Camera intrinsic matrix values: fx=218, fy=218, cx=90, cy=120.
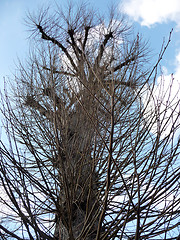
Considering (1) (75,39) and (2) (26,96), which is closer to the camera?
(2) (26,96)

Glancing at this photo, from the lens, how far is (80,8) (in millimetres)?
4316

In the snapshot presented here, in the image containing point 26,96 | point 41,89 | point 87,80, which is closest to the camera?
point 87,80

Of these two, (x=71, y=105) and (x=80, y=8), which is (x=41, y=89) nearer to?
(x=71, y=105)

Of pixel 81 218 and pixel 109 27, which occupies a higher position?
pixel 109 27

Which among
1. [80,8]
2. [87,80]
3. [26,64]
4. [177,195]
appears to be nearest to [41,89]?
[87,80]

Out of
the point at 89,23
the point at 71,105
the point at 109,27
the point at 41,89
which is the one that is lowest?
the point at 71,105

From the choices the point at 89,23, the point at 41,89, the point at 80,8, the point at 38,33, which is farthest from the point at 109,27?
Result: the point at 41,89

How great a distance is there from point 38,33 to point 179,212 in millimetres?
4395

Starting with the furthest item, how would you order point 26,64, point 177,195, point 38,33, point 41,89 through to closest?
1. point 38,33
2. point 26,64
3. point 41,89
4. point 177,195

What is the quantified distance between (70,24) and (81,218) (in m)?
3.62

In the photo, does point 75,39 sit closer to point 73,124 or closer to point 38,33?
point 38,33

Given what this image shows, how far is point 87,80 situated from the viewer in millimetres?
2320

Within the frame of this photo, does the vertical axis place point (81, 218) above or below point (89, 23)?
below

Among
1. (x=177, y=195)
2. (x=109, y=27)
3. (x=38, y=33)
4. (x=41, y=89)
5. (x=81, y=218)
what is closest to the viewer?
(x=177, y=195)
